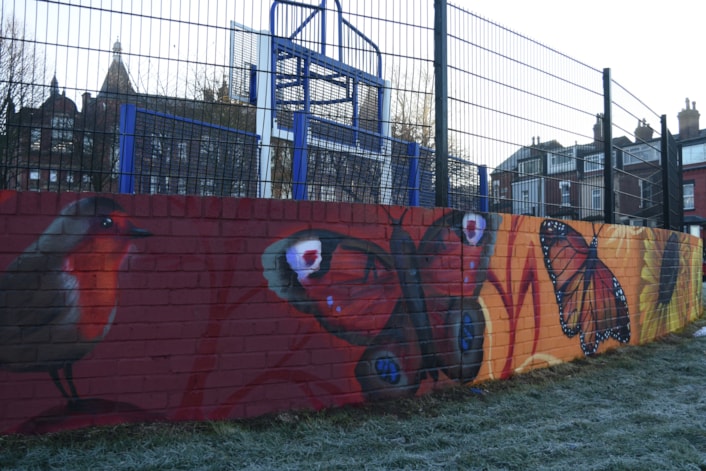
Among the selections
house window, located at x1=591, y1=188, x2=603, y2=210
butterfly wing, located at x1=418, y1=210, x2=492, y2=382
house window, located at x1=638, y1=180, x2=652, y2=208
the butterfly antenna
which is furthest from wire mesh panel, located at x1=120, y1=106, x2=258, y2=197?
house window, located at x1=638, y1=180, x2=652, y2=208

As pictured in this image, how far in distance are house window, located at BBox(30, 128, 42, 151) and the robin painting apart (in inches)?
21.6

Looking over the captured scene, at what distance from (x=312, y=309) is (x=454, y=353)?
1341 mm

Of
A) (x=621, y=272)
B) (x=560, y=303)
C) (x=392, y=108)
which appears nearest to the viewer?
(x=560, y=303)

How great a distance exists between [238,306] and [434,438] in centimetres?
157

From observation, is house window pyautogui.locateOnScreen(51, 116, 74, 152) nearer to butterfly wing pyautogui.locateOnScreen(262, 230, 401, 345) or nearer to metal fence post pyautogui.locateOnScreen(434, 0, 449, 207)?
butterfly wing pyautogui.locateOnScreen(262, 230, 401, 345)

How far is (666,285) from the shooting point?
324 inches

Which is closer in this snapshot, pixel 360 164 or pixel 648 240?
pixel 360 164

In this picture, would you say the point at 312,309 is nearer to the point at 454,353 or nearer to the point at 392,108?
the point at 454,353

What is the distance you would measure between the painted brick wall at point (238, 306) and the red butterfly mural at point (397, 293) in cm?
1

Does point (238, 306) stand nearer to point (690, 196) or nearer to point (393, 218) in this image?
point (393, 218)

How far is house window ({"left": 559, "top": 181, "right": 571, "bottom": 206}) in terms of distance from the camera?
20.2 feet

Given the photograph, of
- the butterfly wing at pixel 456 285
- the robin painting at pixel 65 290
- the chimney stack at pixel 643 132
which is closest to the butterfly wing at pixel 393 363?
the butterfly wing at pixel 456 285

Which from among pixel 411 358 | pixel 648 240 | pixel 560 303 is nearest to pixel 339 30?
pixel 411 358

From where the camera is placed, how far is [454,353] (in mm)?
4738
